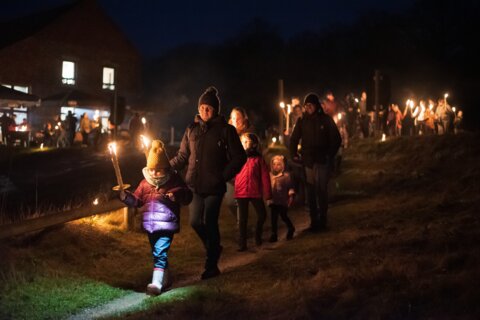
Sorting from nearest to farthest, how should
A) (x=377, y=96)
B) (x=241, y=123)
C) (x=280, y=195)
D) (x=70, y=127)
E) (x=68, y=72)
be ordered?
(x=280, y=195), (x=241, y=123), (x=377, y=96), (x=70, y=127), (x=68, y=72)

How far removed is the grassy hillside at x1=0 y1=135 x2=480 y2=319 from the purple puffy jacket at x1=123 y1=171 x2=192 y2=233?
76 centimetres

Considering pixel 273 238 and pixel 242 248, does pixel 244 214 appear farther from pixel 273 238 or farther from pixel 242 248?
pixel 273 238

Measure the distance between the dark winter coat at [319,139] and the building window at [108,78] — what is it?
125 ft

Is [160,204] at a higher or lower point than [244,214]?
higher

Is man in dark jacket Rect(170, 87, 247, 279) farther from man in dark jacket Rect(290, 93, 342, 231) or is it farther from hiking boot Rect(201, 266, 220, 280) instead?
man in dark jacket Rect(290, 93, 342, 231)

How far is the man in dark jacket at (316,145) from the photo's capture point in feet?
33.4

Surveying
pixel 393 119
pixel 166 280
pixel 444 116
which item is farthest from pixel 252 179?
pixel 393 119

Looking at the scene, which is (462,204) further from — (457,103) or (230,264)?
(457,103)

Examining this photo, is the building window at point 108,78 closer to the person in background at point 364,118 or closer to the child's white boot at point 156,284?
the person in background at point 364,118

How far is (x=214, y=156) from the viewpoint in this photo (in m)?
7.14

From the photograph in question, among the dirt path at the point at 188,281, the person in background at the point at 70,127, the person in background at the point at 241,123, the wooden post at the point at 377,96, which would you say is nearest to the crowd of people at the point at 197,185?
the dirt path at the point at 188,281

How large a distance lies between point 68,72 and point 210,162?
39295 mm

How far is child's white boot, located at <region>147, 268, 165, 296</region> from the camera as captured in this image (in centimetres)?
668

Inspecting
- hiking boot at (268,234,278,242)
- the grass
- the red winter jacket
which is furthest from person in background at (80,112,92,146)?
the grass
